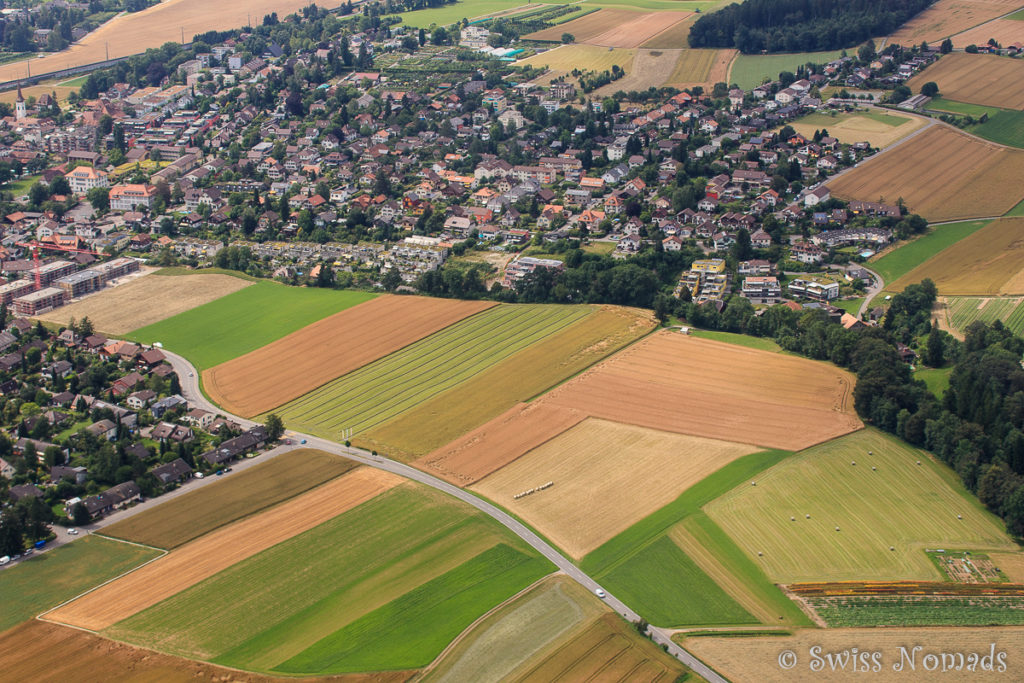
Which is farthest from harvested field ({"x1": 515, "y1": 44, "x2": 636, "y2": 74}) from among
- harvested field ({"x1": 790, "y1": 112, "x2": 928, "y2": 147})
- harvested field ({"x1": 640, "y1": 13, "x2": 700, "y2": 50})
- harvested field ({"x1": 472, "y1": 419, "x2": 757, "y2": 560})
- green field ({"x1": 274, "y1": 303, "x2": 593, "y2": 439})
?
harvested field ({"x1": 472, "y1": 419, "x2": 757, "y2": 560})

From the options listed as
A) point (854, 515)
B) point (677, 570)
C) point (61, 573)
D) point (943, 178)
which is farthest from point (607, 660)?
point (943, 178)

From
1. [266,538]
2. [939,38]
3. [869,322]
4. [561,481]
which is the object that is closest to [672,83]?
[939,38]

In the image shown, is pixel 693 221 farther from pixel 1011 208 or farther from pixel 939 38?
pixel 939 38

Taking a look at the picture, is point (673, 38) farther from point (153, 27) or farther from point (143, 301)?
point (143, 301)

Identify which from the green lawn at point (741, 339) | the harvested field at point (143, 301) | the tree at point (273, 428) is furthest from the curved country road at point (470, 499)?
the green lawn at point (741, 339)

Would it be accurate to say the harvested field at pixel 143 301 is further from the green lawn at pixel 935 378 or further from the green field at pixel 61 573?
the green lawn at pixel 935 378

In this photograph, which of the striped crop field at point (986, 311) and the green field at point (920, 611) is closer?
the green field at point (920, 611)
